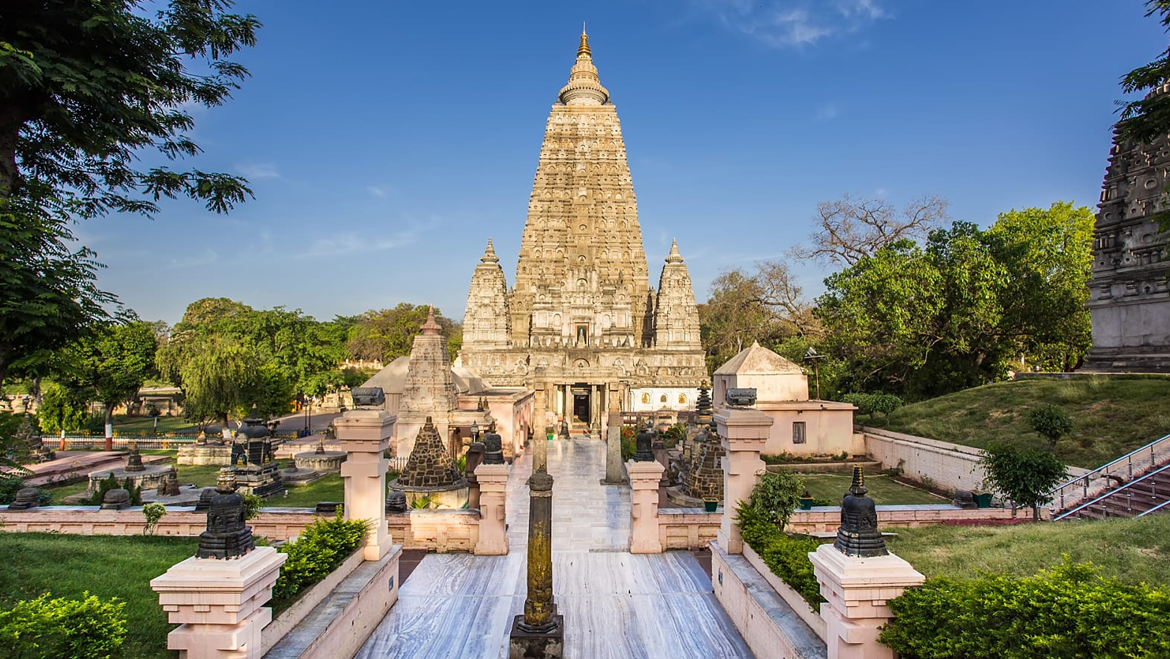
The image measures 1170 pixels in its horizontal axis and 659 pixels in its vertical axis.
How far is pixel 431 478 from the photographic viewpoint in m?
14.4

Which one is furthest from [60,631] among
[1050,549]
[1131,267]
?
[1131,267]

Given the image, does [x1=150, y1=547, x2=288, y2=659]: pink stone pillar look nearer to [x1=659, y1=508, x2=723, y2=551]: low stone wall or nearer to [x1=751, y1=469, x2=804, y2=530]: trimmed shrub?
[x1=751, y1=469, x2=804, y2=530]: trimmed shrub

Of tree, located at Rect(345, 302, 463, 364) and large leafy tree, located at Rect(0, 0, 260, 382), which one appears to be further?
tree, located at Rect(345, 302, 463, 364)

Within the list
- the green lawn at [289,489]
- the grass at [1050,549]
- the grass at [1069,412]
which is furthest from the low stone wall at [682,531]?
the grass at [1069,412]

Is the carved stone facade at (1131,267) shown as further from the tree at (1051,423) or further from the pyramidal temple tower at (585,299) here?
the pyramidal temple tower at (585,299)

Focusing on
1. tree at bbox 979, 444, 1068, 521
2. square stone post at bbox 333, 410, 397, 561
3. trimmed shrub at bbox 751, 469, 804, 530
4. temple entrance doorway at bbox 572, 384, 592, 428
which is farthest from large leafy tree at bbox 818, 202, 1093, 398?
square stone post at bbox 333, 410, 397, 561

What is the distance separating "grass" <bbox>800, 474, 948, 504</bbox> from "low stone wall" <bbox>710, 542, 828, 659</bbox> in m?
8.58

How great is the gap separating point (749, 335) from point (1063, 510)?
4315cm

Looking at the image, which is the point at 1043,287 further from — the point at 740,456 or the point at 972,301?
the point at 740,456

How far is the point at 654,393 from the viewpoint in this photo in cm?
4094

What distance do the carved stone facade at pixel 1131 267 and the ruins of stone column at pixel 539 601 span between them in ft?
68.8

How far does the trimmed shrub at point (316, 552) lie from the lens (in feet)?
21.0

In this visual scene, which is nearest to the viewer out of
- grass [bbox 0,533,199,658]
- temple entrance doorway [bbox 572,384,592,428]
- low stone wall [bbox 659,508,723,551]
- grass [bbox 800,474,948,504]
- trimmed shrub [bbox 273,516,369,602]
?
grass [bbox 0,533,199,658]

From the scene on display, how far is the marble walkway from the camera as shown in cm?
764
